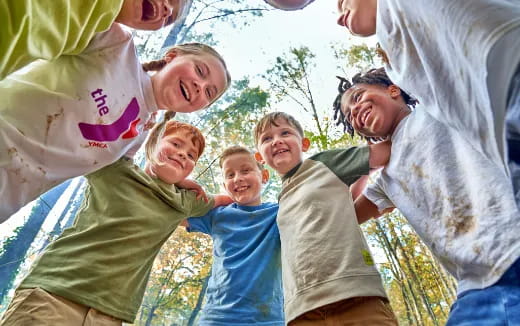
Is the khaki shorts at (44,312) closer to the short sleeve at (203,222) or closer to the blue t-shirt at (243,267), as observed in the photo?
the blue t-shirt at (243,267)

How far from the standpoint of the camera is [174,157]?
1.23 meters

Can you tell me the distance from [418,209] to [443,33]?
18.9 inches

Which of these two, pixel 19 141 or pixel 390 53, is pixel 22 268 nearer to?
pixel 19 141

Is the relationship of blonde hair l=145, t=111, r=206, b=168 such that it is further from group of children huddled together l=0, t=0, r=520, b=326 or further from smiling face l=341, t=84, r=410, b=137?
smiling face l=341, t=84, r=410, b=137

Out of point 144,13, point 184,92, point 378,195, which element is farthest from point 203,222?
point 144,13

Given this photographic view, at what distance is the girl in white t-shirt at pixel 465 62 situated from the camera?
0.38m

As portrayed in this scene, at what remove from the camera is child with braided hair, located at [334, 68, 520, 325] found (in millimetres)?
585

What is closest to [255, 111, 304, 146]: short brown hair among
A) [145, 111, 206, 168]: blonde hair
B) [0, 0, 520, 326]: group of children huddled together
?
[0, 0, 520, 326]: group of children huddled together

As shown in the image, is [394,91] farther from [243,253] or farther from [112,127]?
[112,127]

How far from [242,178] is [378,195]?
51cm

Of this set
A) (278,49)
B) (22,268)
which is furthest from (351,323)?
(278,49)

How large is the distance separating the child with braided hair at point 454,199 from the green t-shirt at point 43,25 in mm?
596

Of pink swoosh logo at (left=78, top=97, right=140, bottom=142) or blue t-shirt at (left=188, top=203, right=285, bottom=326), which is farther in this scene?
blue t-shirt at (left=188, top=203, right=285, bottom=326)

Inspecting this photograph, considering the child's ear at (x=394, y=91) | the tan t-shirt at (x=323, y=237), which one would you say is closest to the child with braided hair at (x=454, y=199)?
the child's ear at (x=394, y=91)
